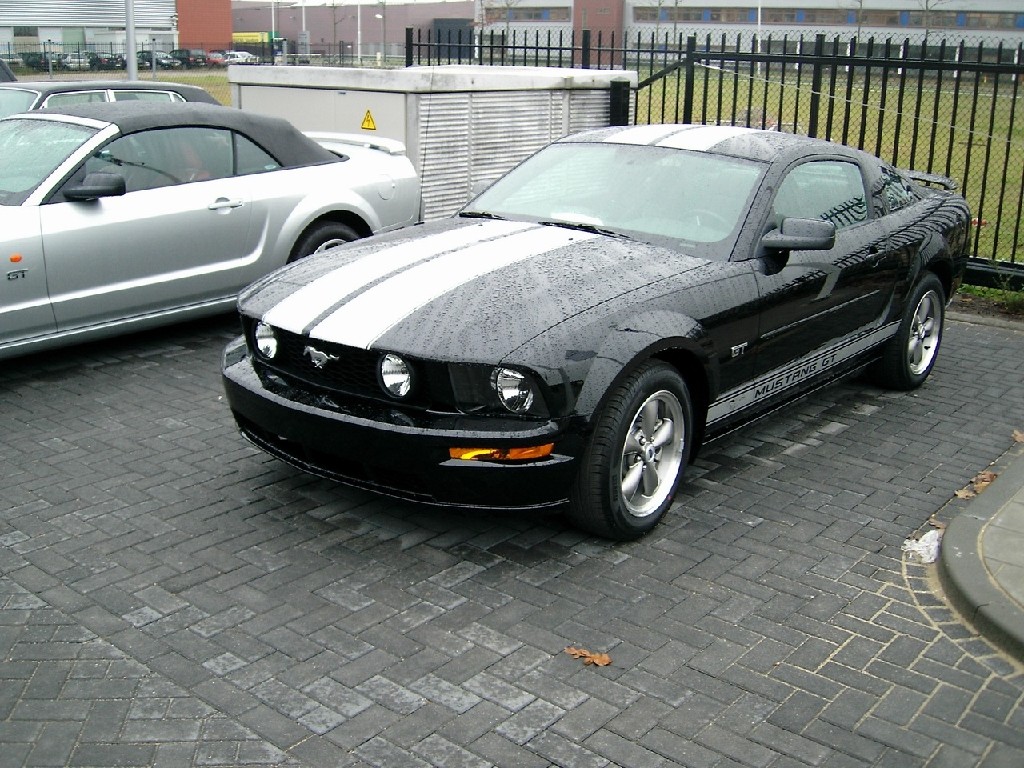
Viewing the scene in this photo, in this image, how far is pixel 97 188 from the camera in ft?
22.5

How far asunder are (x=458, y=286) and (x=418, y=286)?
177 mm

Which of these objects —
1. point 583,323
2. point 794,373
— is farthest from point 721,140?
point 583,323

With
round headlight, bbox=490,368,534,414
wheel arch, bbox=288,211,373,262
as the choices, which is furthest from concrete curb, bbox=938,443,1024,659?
wheel arch, bbox=288,211,373,262

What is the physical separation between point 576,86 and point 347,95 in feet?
7.99

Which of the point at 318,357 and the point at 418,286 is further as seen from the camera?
the point at 418,286

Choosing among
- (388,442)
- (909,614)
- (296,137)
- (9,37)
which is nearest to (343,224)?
(296,137)

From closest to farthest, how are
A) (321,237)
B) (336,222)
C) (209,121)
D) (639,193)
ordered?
(639,193) → (209,121) → (321,237) → (336,222)

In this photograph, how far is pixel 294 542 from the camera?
486 cm

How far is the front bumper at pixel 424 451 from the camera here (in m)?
4.45

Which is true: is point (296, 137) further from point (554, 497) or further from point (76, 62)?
point (76, 62)

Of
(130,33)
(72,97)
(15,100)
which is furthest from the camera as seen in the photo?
(130,33)

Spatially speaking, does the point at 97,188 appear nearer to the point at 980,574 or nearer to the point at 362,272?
the point at 362,272

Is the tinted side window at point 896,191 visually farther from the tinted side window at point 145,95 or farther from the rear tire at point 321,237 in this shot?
the tinted side window at point 145,95

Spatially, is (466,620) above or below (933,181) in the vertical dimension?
below
